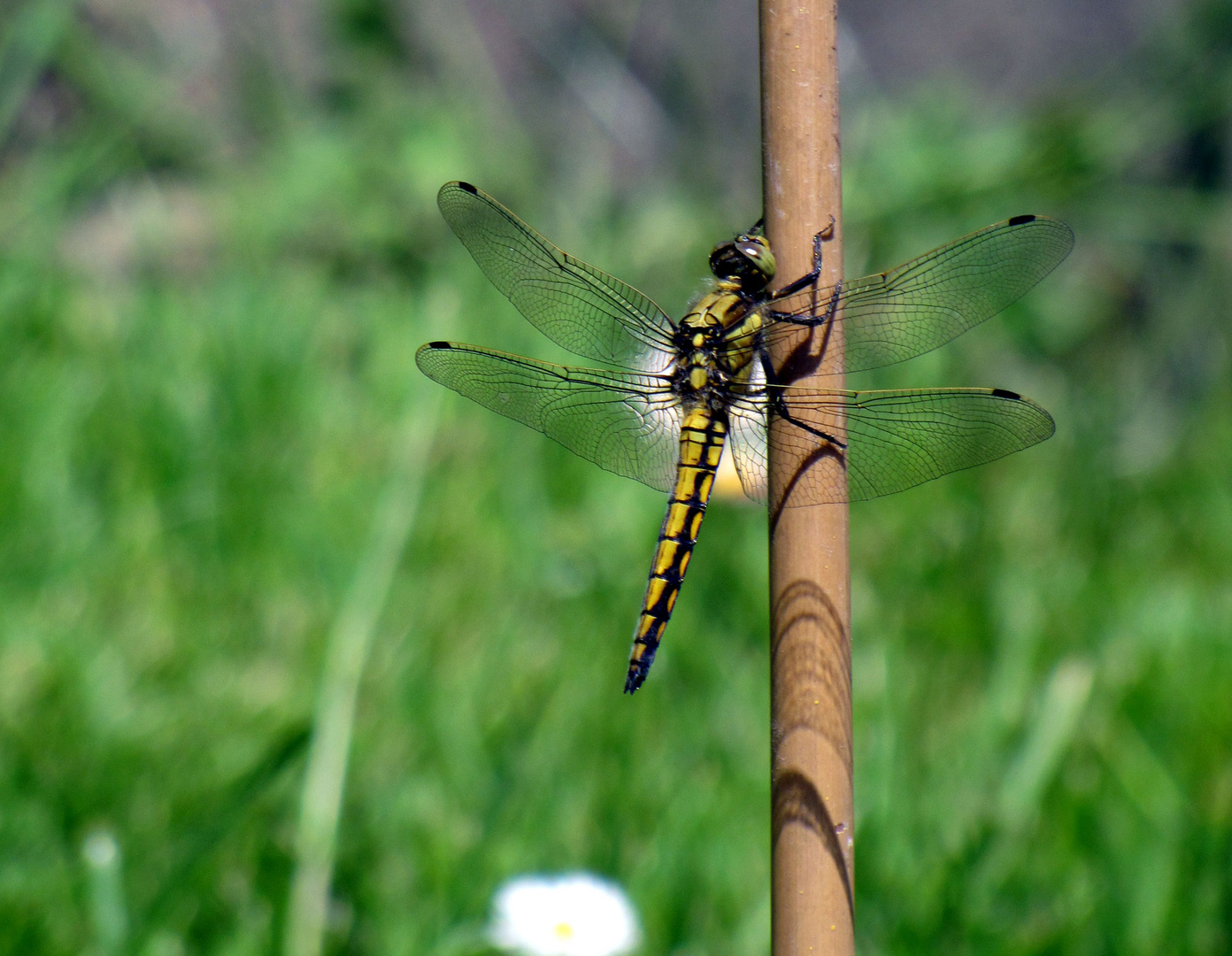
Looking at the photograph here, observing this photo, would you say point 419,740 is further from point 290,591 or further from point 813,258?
point 813,258

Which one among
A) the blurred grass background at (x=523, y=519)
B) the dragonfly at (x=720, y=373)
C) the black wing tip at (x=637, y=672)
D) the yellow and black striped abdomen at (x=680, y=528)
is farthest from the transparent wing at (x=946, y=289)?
the blurred grass background at (x=523, y=519)

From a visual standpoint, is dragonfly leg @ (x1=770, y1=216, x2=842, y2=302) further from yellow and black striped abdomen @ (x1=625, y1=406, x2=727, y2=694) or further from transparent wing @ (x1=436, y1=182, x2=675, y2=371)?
transparent wing @ (x1=436, y1=182, x2=675, y2=371)

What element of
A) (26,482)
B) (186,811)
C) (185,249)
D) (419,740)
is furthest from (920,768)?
(185,249)

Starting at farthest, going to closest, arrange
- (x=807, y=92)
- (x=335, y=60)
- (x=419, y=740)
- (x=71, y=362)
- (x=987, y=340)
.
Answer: (x=335, y=60) → (x=987, y=340) → (x=71, y=362) → (x=419, y=740) → (x=807, y=92)

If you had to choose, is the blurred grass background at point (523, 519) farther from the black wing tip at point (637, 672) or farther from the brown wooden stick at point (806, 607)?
the brown wooden stick at point (806, 607)

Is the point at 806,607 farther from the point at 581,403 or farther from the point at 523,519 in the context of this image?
the point at 523,519

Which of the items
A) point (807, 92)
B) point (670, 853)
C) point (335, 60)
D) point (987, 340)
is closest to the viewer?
point (807, 92)
